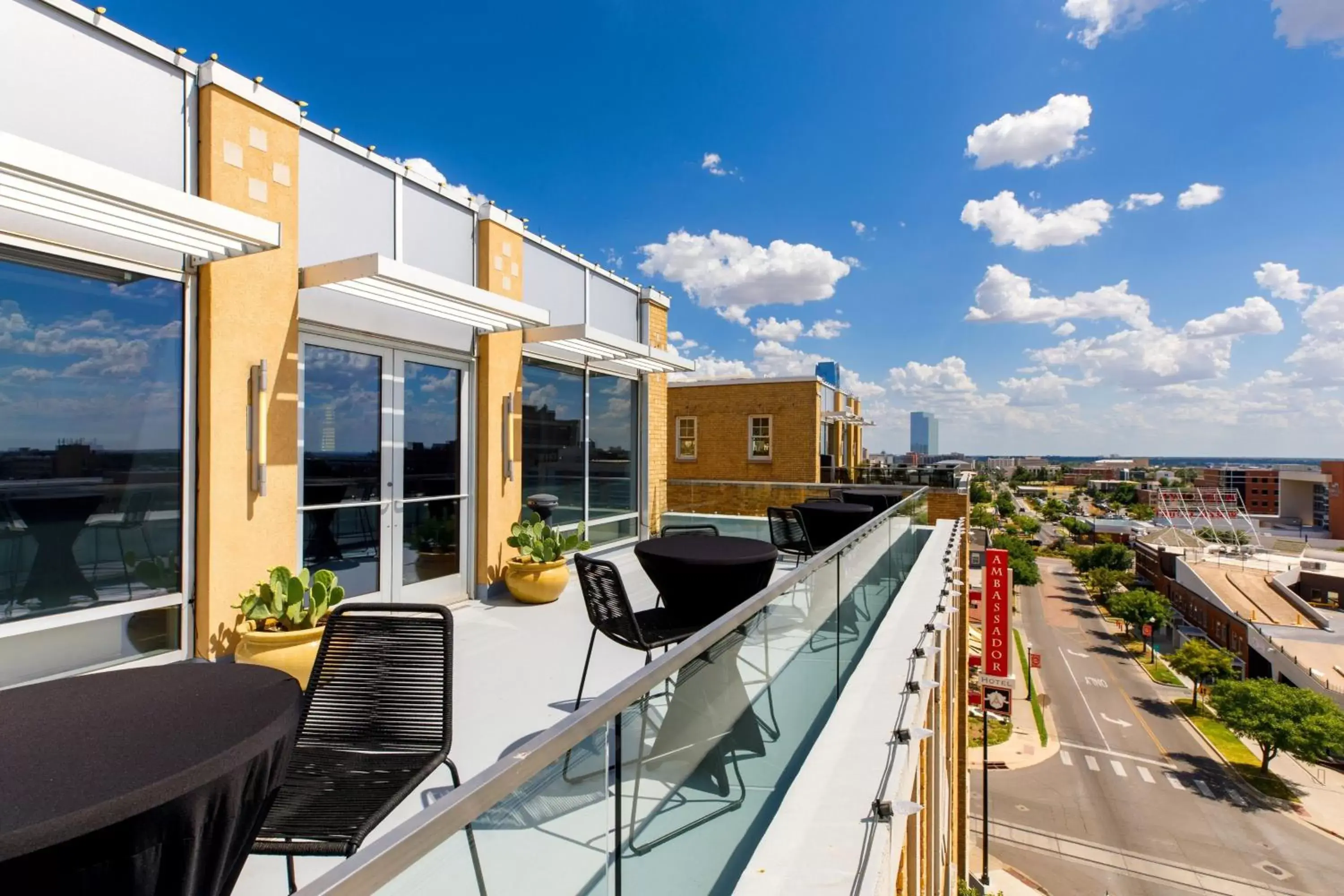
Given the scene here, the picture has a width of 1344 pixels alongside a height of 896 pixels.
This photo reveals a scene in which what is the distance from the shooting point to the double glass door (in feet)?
16.6

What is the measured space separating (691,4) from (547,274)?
8.86 meters

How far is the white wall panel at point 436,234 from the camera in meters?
5.84

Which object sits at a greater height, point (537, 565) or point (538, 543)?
point (538, 543)

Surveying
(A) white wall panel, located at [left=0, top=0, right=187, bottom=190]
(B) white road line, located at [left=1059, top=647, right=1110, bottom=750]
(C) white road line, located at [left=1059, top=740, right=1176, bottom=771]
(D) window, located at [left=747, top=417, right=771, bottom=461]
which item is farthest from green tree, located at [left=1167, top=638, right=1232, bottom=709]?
(A) white wall panel, located at [left=0, top=0, right=187, bottom=190]

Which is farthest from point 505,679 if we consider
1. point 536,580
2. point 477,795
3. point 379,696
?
point 477,795

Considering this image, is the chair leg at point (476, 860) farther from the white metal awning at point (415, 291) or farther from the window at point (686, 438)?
the window at point (686, 438)

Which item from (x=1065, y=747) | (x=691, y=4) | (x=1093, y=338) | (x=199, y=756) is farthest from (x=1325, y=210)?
(x=199, y=756)

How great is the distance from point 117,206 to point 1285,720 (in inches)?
1656

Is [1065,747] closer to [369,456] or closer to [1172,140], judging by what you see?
[1172,140]

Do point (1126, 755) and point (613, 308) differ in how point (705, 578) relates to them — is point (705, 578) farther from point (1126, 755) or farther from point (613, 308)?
point (1126, 755)

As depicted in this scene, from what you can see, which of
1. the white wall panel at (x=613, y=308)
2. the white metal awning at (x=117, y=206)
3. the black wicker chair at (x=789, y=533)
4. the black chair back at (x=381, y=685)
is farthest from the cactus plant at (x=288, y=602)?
the white wall panel at (x=613, y=308)

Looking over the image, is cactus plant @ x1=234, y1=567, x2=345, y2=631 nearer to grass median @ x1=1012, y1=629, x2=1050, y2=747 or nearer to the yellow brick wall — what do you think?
the yellow brick wall

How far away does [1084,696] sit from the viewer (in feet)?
119

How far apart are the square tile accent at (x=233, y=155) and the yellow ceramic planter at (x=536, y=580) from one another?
408 centimetres
